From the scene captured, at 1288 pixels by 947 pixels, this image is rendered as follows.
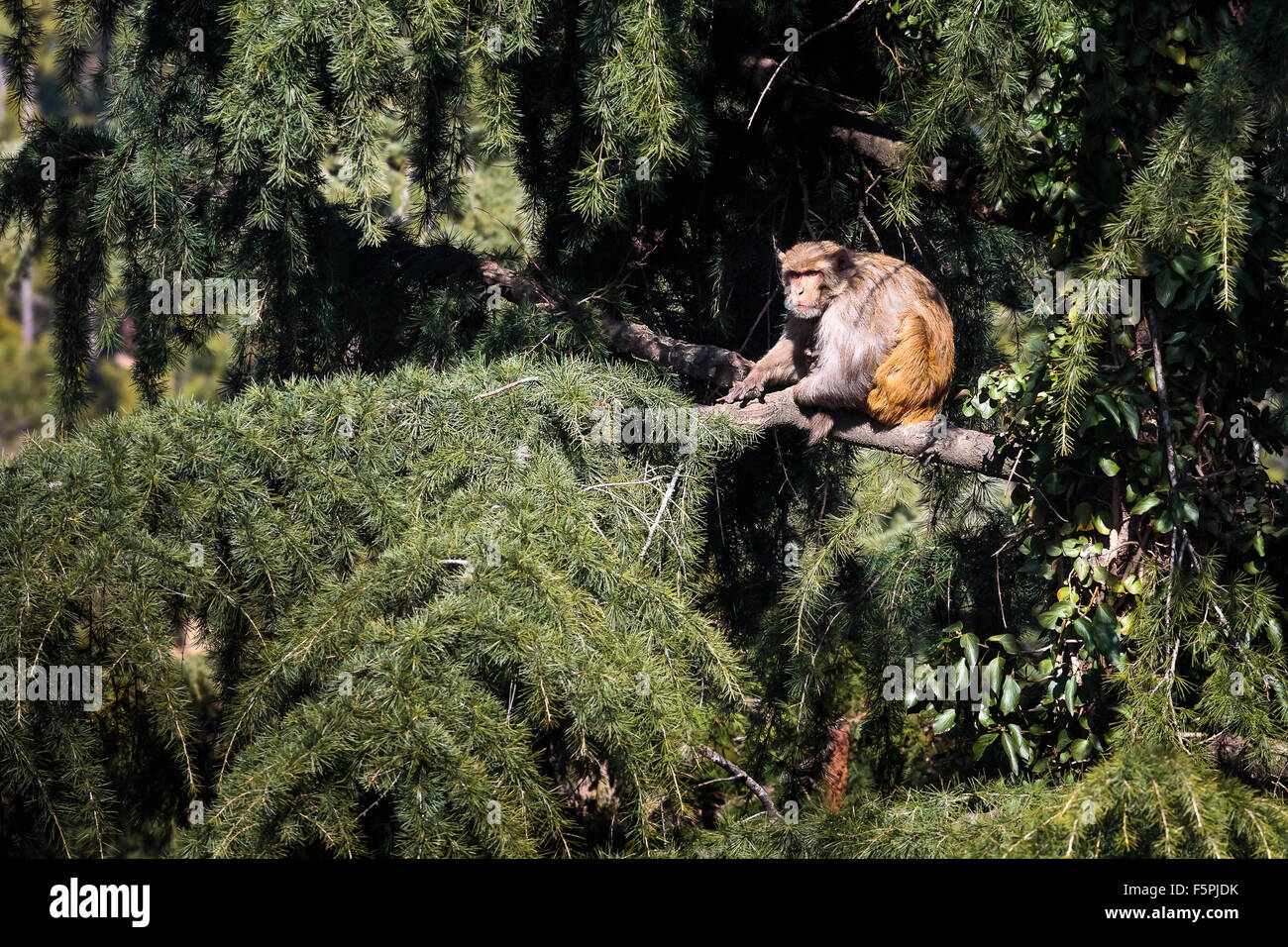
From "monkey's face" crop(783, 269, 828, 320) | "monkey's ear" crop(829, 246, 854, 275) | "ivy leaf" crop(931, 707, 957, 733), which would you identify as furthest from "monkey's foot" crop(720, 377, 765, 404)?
"ivy leaf" crop(931, 707, 957, 733)

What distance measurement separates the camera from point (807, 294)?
5.31 meters

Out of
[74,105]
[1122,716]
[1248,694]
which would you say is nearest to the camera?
[1248,694]

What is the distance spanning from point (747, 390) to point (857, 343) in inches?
25.0

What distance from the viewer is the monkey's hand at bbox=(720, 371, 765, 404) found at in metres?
5.03

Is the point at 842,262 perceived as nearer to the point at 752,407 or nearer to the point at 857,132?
the point at 857,132

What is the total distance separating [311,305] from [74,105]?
1.47 meters

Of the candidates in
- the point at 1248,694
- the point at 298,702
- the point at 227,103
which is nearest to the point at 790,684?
the point at 1248,694

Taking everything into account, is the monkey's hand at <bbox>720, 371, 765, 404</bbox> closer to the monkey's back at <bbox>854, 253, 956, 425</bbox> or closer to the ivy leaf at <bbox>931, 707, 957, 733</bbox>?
the monkey's back at <bbox>854, 253, 956, 425</bbox>

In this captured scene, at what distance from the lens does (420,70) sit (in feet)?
14.0

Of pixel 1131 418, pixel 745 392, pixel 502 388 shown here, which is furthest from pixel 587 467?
pixel 1131 418

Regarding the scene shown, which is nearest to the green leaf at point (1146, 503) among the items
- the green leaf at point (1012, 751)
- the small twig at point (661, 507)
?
the green leaf at point (1012, 751)

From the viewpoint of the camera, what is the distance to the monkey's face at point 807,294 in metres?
5.30

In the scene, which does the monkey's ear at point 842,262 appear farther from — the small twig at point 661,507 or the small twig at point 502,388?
the small twig at point 502,388

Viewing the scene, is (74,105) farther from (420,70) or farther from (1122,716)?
(1122,716)
